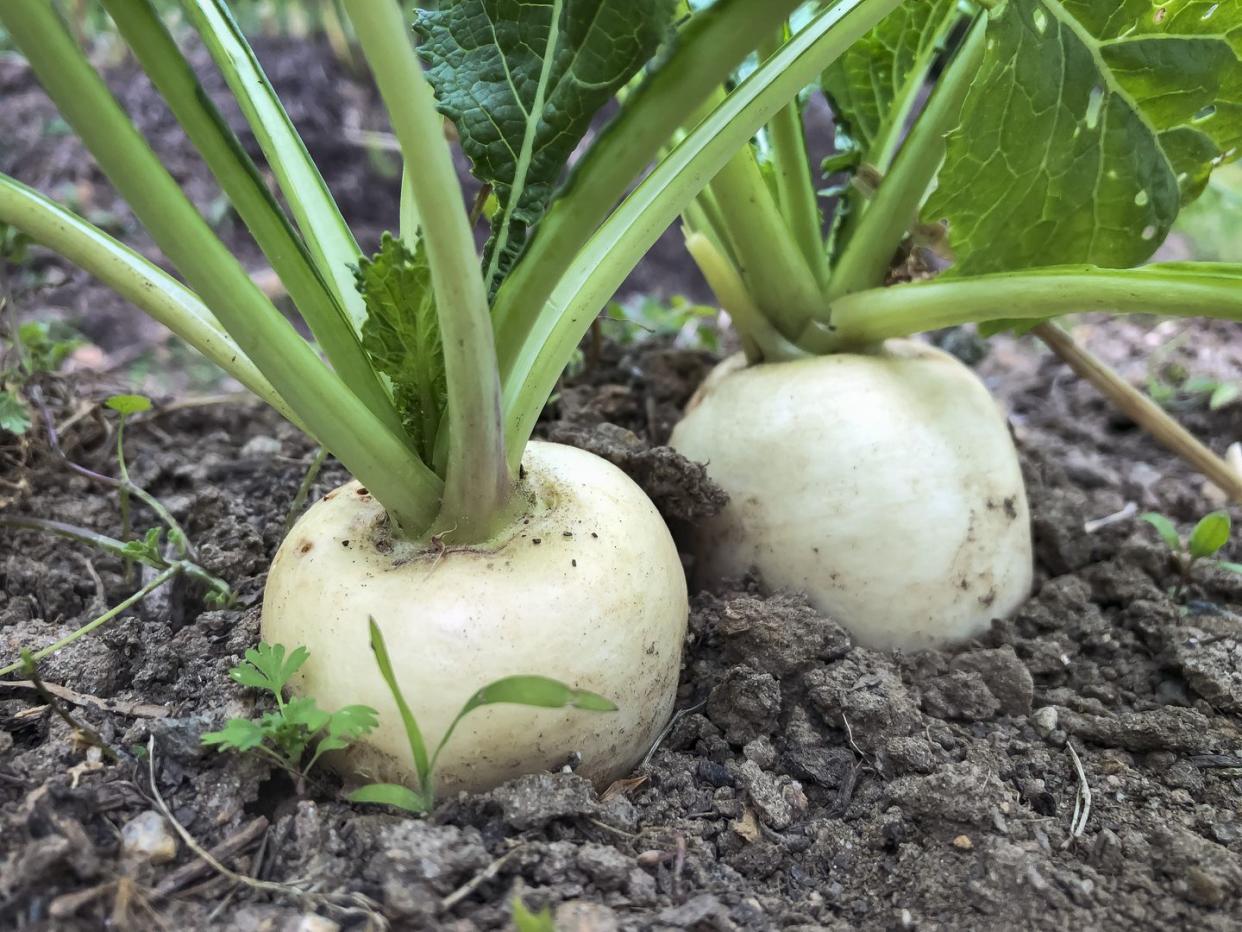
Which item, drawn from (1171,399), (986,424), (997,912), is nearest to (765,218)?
(986,424)

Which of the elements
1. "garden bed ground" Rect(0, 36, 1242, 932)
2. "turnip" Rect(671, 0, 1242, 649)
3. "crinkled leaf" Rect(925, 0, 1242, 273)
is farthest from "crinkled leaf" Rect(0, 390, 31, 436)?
"crinkled leaf" Rect(925, 0, 1242, 273)

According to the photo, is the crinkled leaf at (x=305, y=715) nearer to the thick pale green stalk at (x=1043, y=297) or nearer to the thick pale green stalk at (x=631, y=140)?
the thick pale green stalk at (x=631, y=140)

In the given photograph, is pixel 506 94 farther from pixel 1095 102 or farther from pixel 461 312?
pixel 1095 102

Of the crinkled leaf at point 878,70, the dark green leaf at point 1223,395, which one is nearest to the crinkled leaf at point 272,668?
the crinkled leaf at point 878,70

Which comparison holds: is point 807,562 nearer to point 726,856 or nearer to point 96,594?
point 726,856

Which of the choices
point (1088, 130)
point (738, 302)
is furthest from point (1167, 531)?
point (738, 302)

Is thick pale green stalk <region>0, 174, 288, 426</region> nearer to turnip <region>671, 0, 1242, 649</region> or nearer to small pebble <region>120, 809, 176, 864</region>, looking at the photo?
small pebble <region>120, 809, 176, 864</region>

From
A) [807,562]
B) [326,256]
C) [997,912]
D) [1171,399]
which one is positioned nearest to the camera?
[997,912]
